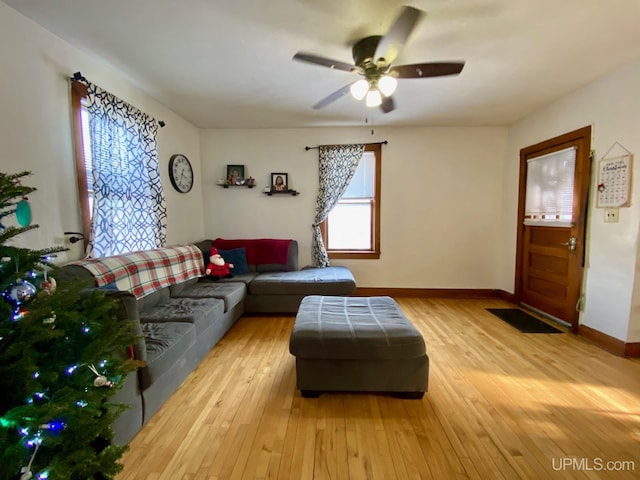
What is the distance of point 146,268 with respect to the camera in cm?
249

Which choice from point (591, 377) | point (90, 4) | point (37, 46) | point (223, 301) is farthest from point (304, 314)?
point (37, 46)

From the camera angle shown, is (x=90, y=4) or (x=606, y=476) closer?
(x=606, y=476)

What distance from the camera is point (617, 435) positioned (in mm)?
1609

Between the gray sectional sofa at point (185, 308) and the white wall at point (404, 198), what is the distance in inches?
24.1

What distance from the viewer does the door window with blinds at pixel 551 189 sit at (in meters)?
3.09

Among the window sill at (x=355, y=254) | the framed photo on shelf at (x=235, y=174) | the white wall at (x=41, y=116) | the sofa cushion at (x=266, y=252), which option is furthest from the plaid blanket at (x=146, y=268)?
the window sill at (x=355, y=254)

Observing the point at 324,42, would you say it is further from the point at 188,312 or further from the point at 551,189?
the point at 551,189

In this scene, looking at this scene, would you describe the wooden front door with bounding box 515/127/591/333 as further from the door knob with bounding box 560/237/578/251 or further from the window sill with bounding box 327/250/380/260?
the window sill with bounding box 327/250/380/260

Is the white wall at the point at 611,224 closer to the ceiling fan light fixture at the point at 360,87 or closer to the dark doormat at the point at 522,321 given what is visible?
the dark doormat at the point at 522,321

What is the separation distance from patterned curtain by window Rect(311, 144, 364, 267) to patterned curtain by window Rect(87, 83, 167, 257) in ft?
6.73

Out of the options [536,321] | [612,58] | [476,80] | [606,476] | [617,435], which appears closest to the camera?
[606,476]

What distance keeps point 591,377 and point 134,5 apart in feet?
13.5

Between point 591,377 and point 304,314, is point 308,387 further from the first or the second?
point 591,377

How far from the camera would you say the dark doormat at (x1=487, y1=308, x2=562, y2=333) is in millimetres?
3072
